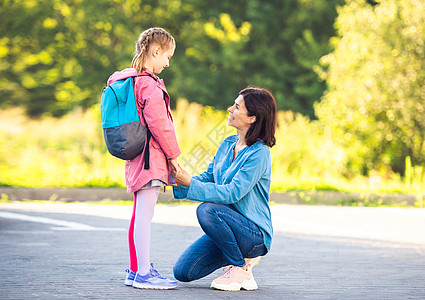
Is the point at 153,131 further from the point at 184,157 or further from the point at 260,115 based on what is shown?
the point at 184,157

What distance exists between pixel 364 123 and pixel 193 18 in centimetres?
1804

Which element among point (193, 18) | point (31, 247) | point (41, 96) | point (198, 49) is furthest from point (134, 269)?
point (193, 18)

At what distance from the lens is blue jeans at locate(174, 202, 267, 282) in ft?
16.0

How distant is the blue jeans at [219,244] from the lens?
16.0 feet

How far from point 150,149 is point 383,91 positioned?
393 inches

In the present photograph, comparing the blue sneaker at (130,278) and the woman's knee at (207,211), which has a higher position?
the woman's knee at (207,211)

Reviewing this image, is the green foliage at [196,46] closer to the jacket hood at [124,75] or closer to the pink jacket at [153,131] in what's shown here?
the jacket hood at [124,75]

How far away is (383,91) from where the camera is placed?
46.0 ft

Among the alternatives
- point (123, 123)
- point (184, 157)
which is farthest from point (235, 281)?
point (184, 157)


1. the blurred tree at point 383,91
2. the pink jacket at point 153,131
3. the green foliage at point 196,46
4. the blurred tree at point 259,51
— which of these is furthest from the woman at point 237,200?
the blurred tree at point 259,51

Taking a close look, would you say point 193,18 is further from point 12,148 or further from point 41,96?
point 12,148

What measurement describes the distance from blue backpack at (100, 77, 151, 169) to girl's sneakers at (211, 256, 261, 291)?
3.17 ft

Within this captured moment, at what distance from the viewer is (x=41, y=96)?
88.1ft

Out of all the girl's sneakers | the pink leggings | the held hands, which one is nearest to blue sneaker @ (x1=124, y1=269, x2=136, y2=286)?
the pink leggings
